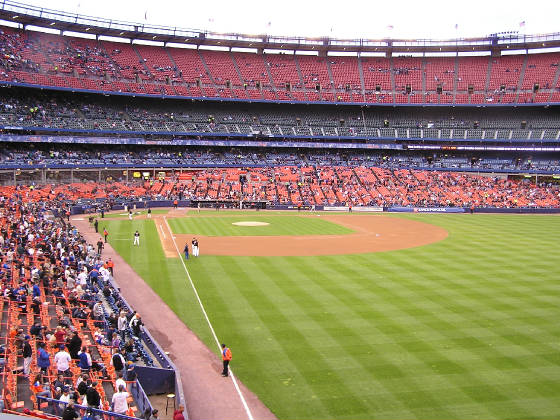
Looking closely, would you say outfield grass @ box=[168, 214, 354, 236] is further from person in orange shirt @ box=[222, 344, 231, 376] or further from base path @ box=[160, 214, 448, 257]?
person in orange shirt @ box=[222, 344, 231, 376]

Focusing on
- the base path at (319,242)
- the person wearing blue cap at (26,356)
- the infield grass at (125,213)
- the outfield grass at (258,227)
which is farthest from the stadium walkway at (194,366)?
the infield grass at (125,213)

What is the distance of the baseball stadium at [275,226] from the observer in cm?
1355

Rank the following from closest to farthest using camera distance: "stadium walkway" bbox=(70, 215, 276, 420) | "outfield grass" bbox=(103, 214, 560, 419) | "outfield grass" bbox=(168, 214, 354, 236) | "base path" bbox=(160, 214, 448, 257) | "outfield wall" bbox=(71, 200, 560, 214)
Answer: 1. "stadium walkway" bbox=(70, 215, 276, 420)
2. "outfield grass" bbox=(103, 214, 560, 419)
3. "base path" bbox=(160, 214, 448, 257)
4. "outfield grass" bbox=(168, 214, 354, 236)
5. "outfield wall" bbox=(71, 200, 560, 214)

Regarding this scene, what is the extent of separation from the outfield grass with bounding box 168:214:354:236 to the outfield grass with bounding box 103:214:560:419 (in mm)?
10095

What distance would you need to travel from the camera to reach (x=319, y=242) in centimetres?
3769

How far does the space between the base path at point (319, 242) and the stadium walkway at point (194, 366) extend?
10.9 m

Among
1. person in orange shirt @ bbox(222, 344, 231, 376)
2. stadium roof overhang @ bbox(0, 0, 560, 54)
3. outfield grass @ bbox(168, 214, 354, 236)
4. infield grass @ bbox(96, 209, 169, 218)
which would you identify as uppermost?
stadium roof overhang @ bbox(0, 0, 560, 54)

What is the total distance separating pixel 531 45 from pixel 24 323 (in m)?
90.5

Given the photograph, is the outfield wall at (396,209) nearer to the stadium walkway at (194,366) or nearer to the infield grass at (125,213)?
the infield grass at (125,213)

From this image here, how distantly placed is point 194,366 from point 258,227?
101 ft

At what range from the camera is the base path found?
111 feet

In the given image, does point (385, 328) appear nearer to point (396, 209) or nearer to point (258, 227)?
point (258, 227)

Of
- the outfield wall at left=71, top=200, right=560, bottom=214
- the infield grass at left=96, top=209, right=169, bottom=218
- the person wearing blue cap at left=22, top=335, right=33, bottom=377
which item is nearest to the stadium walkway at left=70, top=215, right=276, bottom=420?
the person wearing blue cap at left=22, top=335, right=33, bottom=377

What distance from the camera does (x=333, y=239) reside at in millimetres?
39312
